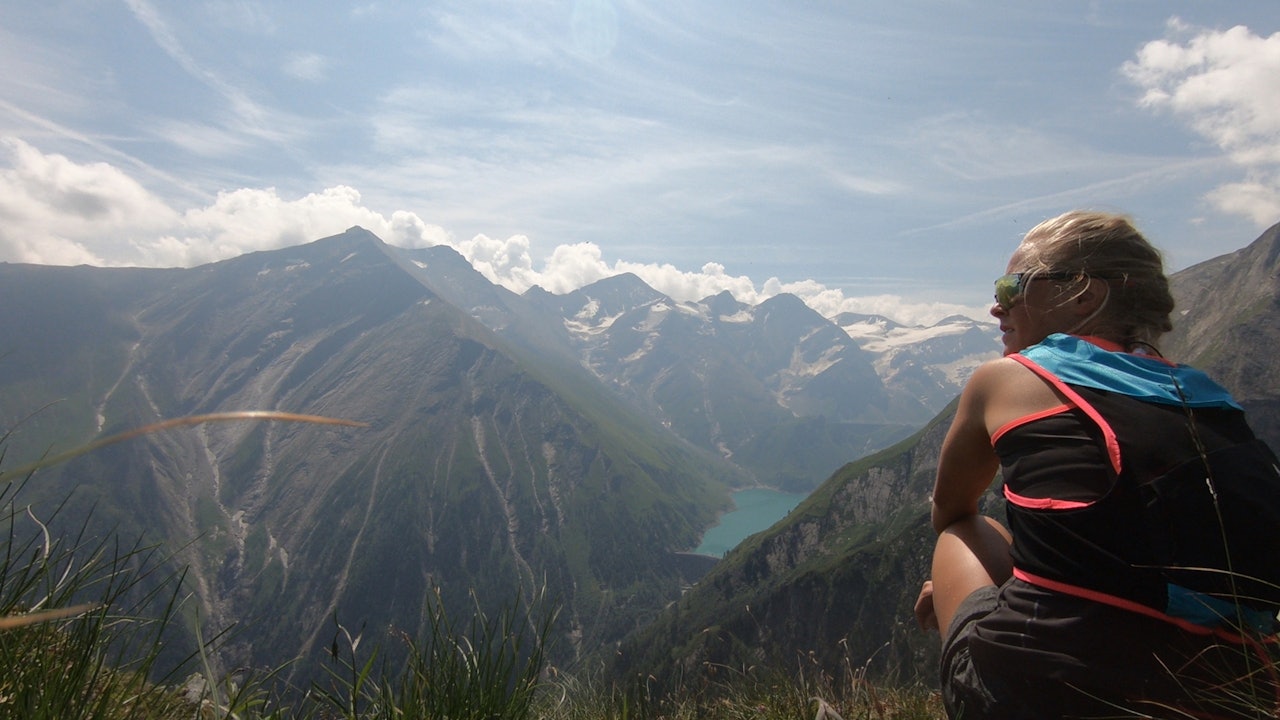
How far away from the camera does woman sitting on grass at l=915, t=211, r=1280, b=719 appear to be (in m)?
2.29

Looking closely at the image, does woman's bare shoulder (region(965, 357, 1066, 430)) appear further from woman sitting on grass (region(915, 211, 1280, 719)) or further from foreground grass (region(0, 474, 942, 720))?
foreground grass (region(0, 474, 942, 720))

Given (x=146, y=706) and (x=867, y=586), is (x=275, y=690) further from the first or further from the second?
(x=867, y=586)

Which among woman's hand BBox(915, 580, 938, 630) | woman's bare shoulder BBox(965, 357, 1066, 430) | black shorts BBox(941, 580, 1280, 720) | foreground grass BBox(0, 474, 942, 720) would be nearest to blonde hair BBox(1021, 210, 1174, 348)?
woman's bare shoulder BBox(965, 357, 1066, 430)

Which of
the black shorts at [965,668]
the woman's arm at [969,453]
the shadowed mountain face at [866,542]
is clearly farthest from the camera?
the shadowed mountain face at [866,542]

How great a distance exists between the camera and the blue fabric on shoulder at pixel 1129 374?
8.25 ft

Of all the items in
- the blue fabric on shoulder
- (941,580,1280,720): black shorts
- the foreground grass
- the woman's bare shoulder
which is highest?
the blue fabric on shoulder

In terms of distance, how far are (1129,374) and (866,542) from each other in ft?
538

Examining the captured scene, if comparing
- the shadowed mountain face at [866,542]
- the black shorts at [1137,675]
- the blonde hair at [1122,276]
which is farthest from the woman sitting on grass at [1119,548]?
the shadowed mountain face at [866,542]

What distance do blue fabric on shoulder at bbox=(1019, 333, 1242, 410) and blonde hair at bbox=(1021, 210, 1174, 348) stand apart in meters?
0.32

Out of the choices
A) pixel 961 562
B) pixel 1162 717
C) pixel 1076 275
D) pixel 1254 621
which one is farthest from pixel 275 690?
pixel 1076 275

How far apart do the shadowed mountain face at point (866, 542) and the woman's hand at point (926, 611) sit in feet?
315

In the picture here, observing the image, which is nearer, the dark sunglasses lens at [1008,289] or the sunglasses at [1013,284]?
the sunglasses at [1013,284]

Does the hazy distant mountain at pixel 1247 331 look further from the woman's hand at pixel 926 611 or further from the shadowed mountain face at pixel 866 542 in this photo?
the woman's hand at pixel 926 611

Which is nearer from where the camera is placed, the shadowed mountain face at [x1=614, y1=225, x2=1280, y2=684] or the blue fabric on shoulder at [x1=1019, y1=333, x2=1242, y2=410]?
the blue fabric on shoulder at [x1=1019, y1=333, x2=1242, y2=410]
